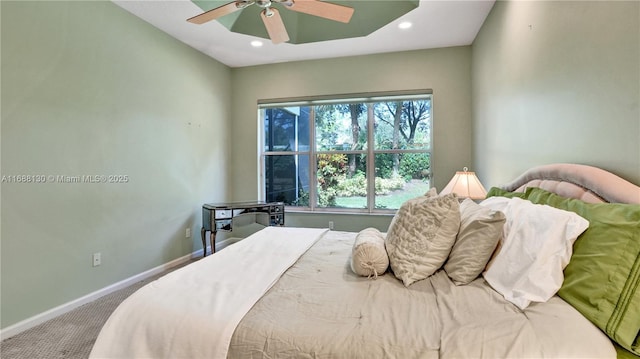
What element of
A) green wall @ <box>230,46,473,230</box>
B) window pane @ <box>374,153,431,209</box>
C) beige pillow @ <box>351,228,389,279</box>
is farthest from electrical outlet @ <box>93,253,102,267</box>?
window pane @ <box>374,153,431,209</box>

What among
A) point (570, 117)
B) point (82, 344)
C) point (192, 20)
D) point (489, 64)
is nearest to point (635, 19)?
point (570, 117)

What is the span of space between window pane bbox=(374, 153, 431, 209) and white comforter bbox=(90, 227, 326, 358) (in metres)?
2.83

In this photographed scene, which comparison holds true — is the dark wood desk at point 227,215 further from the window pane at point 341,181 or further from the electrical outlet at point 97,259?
the electrical outlet at point 97,259

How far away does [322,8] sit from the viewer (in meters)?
2.04

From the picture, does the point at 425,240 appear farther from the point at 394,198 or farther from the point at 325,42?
the point at 325,42

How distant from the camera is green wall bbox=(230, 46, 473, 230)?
3.75 metres

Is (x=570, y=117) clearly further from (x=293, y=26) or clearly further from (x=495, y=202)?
(x=293, y=26)

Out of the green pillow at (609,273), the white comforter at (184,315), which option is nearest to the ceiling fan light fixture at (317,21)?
the white comforter at (184,315)

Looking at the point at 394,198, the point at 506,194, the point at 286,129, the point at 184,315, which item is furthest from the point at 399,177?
the point at 184,315

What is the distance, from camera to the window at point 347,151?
404 centimetres

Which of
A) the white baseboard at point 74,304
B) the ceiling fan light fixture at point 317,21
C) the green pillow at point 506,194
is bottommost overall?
the white baseboard at point 74,304

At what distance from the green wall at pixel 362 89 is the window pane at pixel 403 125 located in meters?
A: 0.19

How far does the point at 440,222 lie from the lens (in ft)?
4.81

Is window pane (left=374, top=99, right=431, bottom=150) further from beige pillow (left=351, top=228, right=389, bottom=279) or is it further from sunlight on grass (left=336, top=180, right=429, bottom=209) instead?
beige pillow (left=351, top=228, right=389, bottom=279)
